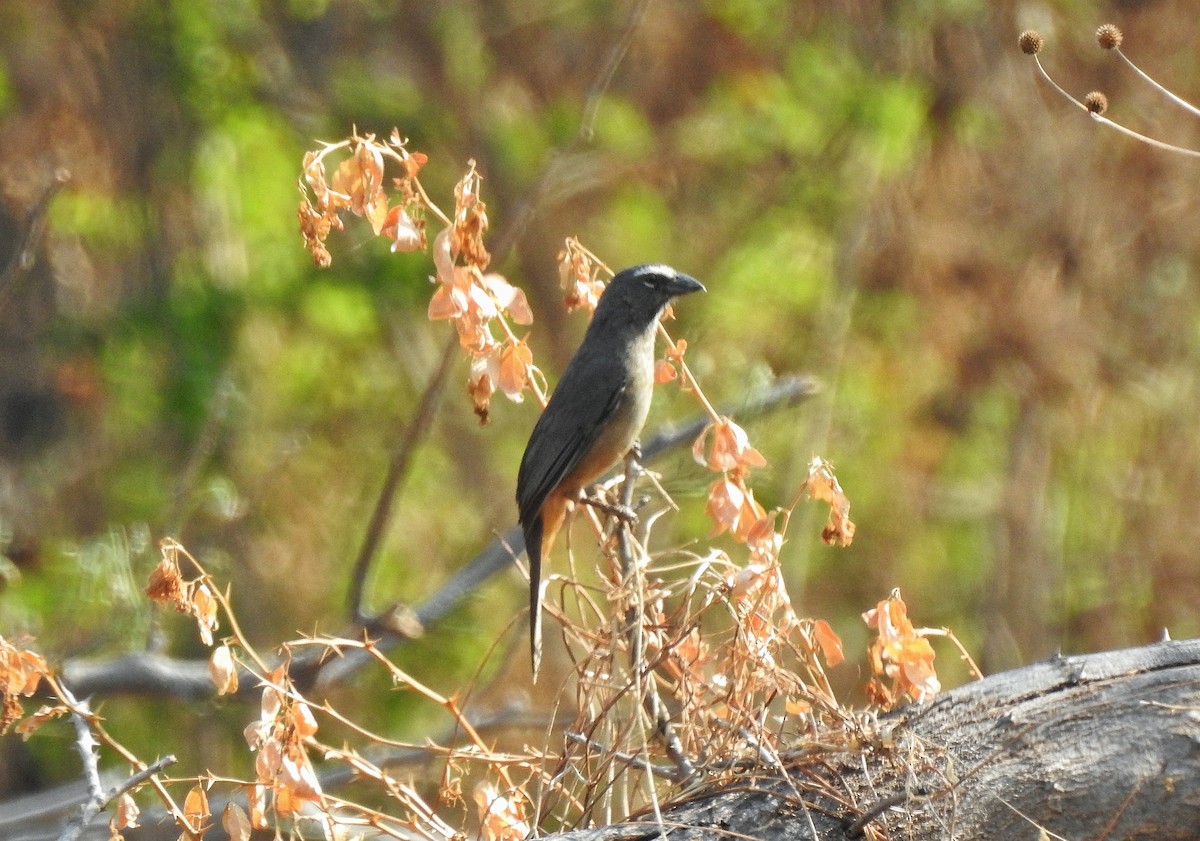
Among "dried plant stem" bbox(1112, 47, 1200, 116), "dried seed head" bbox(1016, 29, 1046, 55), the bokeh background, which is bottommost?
the bokeh background

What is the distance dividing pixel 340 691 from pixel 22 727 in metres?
6.70

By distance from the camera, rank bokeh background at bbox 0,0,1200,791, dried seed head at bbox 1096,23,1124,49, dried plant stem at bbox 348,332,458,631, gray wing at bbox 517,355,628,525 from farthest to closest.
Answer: bokeh background at bbox 0,0,1200,791 < gray wing at bbox 517,355,628,525 < dried plant stem at bbox 348,332,458,631 < dried seed head at bbox 1096,23,1124,49

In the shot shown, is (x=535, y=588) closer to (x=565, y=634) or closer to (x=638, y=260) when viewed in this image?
(x=565, y=634)

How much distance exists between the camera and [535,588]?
450 cm

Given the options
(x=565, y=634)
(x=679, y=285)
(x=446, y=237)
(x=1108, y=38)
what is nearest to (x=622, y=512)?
(x=565, y=634)

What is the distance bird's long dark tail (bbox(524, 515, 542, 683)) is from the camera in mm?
4391

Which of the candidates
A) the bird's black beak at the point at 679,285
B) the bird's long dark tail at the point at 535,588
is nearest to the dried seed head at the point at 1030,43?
the bird's black beak at the point at 679,285

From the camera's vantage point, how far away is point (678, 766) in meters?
3.67

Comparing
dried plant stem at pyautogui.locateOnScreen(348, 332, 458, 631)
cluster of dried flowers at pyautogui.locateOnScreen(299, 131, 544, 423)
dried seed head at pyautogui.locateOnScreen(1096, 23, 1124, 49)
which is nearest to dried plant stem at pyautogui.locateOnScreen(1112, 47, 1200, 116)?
dried seed head at pyautogui.locateOnScreen(1096, 23, 1124, 49)

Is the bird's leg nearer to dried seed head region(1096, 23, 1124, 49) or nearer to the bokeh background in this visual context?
dried seed head region(1096, 23, 1124, 49)

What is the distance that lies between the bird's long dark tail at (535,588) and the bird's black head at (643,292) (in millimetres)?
847

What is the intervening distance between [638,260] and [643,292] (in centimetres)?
580

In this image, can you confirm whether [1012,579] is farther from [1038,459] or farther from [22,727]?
[22,727]

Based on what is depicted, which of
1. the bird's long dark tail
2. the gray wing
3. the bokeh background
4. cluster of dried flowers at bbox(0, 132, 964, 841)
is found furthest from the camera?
the bokeh background
